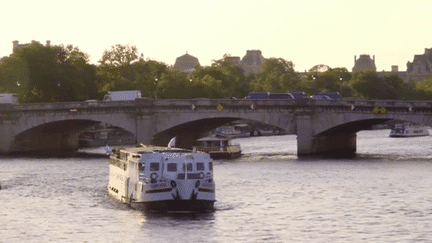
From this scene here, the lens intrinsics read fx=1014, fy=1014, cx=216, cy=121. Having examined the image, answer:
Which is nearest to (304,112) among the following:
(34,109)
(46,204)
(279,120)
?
(279,120)

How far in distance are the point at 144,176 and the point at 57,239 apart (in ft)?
32.6

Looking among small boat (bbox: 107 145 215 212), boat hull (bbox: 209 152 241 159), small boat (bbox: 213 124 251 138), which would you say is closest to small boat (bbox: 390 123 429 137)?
small boat (bbox: 213 124 251 138)

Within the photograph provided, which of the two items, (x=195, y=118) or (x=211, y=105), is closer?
(x=211, y=105)

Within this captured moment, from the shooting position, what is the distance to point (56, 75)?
160 meters

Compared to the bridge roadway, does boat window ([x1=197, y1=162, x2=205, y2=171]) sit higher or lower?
lower

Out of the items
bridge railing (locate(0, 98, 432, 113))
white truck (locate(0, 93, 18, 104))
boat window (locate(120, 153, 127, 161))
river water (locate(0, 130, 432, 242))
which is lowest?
river water (locate(0, 130, 432, 242))

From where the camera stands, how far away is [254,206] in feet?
229

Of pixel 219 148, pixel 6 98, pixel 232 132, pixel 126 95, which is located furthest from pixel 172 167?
pixel 232 132

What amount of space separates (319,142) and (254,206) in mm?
51267

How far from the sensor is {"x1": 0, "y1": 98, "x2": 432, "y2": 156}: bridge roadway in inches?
4476

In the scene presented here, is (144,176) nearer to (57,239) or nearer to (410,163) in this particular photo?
(57,239)

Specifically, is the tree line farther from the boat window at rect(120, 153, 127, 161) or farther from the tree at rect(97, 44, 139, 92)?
the boat window at rect(120, 153, 127, 161)

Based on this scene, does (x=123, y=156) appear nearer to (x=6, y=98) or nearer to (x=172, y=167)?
(x=172, y=167)

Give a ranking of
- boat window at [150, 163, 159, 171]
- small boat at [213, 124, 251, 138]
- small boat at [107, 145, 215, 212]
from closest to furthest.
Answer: small boat at [107, 145, 215, 212], boat window at [150, 163, 159, 171], small boat at [213, 124, 251, 138]
